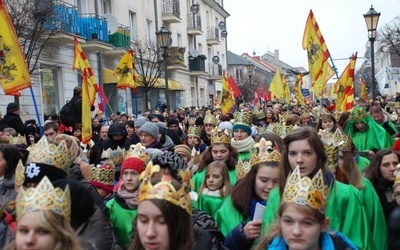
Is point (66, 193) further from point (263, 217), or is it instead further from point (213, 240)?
point (263, 217)

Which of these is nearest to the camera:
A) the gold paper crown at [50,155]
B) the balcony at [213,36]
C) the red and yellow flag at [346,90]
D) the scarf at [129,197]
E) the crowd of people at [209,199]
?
the crowd of people at [209,199]

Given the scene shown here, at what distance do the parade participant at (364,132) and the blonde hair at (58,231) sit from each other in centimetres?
683

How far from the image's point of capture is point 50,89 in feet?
63.4

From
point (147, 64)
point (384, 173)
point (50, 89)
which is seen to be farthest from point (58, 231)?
point (147, 64)

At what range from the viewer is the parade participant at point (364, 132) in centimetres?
912

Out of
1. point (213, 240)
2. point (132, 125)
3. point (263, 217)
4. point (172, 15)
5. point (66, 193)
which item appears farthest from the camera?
point (172, 15)

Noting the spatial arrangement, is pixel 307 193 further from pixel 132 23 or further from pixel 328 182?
pixel 132 23

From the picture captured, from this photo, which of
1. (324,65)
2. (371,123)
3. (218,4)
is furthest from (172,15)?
(371,123)

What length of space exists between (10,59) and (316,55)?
8.53 meters

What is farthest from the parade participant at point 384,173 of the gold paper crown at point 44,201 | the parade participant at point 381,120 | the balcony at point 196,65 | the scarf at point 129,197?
the balcony at point 196,65

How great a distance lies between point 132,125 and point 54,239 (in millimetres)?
8066

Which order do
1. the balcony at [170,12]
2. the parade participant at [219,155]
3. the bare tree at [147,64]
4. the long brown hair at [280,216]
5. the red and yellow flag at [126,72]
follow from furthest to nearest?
1. the balcony at [170,12]
2. the bare tree at [147,64]
3. the red and yellow flag at [126,72]
4. the parade participant at [219,155]
5. the long brown hair at [280,216]

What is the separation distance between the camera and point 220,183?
5672mm

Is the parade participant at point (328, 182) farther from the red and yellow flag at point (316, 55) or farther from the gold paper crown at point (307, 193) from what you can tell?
the red and yellow flag at point (316, 55)
